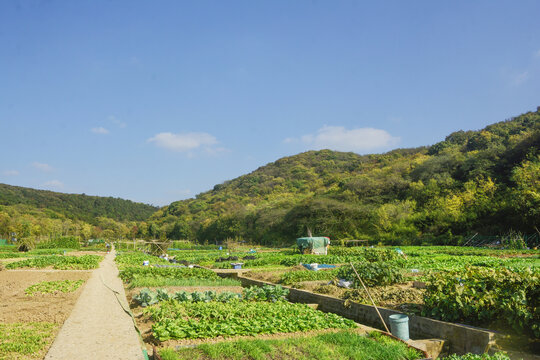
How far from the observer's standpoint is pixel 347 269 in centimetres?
1120

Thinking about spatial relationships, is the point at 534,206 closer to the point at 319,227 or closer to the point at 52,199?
the point at 319,227

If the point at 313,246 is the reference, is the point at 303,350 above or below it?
below

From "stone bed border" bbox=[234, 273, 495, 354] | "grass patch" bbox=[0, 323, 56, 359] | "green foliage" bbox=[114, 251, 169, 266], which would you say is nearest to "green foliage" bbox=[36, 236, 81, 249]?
"green foliage" bbox=[114, 251, 169, 266]

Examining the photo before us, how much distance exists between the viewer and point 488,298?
6.53 m

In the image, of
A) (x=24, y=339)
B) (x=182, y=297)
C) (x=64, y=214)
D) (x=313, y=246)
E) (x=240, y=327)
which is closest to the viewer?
(x=24, y=339)

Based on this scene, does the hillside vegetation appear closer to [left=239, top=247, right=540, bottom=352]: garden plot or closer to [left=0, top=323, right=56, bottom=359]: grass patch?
[left=0, top=323, right=56, bottom=359]: grass patch

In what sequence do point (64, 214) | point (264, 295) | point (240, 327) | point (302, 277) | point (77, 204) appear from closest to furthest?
point (240, 327) < point (264, 295) < point (302, 277) < point (64, 214) < point (77, 204)

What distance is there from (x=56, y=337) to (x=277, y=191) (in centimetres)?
9057

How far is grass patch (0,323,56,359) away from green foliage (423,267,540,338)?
677 centimetres

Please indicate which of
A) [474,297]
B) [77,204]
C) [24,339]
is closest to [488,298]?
[474,297]

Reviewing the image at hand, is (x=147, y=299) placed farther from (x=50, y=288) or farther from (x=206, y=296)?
(x=50, y=288)

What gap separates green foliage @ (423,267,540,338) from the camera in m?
5.95

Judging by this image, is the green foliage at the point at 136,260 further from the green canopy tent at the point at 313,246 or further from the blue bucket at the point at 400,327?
the blue bucket at the point at 400,327

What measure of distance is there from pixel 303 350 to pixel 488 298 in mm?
3395
